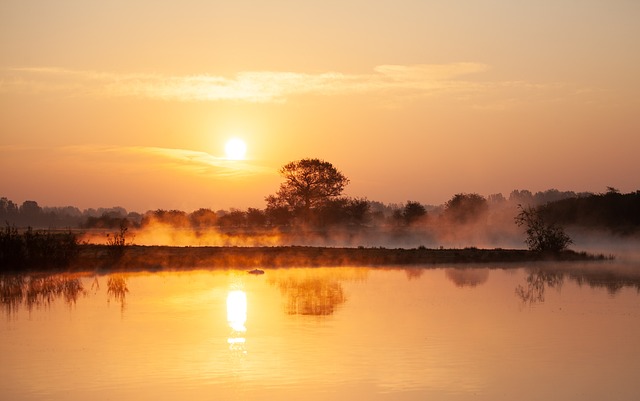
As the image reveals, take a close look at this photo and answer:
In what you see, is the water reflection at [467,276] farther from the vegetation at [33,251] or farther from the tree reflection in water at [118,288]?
the vegetation at [33,251]

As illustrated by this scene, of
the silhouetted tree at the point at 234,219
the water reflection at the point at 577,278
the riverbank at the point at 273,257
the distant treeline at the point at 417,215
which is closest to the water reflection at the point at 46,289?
the riverbank at the point at 273,257

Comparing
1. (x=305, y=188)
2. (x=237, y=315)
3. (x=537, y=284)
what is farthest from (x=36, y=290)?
(x=305, y=188)

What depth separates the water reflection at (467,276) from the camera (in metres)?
28.0

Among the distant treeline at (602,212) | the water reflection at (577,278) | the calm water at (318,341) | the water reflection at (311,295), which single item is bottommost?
the calm water at (318,341)

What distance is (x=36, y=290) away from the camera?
80.2 feet

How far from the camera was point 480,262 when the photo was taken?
39.7 meters

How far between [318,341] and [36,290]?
1215cm

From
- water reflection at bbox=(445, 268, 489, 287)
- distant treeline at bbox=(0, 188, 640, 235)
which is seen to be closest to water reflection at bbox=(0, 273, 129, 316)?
water reflection at bbox=(445, 268, 489, 287)

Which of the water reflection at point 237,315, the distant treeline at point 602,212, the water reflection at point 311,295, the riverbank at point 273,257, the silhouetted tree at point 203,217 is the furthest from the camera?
the silhouetted tree at point 203,217

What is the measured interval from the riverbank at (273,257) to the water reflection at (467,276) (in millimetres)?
4749

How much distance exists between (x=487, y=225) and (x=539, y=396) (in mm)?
67849

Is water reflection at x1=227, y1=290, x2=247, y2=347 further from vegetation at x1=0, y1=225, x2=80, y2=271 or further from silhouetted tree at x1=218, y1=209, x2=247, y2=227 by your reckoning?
silhouetted tree at x1=218, y1=209, x2=247, y2=227

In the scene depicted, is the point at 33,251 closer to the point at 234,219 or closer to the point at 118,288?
the point at 118,288

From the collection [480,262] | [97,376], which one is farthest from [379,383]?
[480,262]
